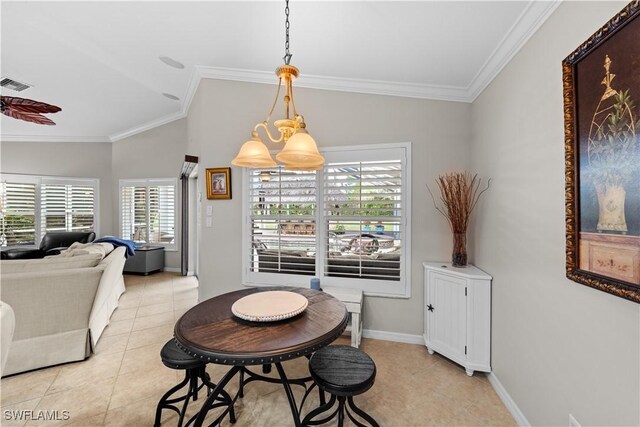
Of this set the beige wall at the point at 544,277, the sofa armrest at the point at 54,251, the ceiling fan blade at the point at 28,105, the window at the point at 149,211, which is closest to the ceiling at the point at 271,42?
the beige wall at the point at 544,277

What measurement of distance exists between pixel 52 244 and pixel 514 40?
7750 mm

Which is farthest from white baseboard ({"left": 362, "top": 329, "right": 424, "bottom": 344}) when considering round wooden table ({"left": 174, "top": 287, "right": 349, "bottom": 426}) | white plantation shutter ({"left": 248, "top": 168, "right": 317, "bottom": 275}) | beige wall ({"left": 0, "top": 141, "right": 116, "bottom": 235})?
beige wall ({"left": 0, "top": 141, "right": 116, "bottom": 235})

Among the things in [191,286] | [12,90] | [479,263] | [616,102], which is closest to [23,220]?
[12,90]

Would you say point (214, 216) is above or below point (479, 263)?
above

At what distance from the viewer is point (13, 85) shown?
147 inches

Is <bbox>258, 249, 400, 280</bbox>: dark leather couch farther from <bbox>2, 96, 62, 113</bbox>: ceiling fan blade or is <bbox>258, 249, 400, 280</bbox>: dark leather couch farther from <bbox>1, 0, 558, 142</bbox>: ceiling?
<bbox>2, 96, 62, 113</bbox>: ceiling fan blade

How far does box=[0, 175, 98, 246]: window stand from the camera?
559cm

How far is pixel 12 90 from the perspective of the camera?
12.8 ft

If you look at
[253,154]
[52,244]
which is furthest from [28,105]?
[52,244]

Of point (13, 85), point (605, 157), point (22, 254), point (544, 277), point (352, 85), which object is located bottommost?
point (22, 254)

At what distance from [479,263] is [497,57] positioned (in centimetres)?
171

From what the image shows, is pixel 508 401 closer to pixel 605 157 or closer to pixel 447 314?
pixel 447 314

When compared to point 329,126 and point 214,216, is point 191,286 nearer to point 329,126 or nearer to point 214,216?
point 214,216

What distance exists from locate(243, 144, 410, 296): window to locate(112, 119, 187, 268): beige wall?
Result: 11.3ft
